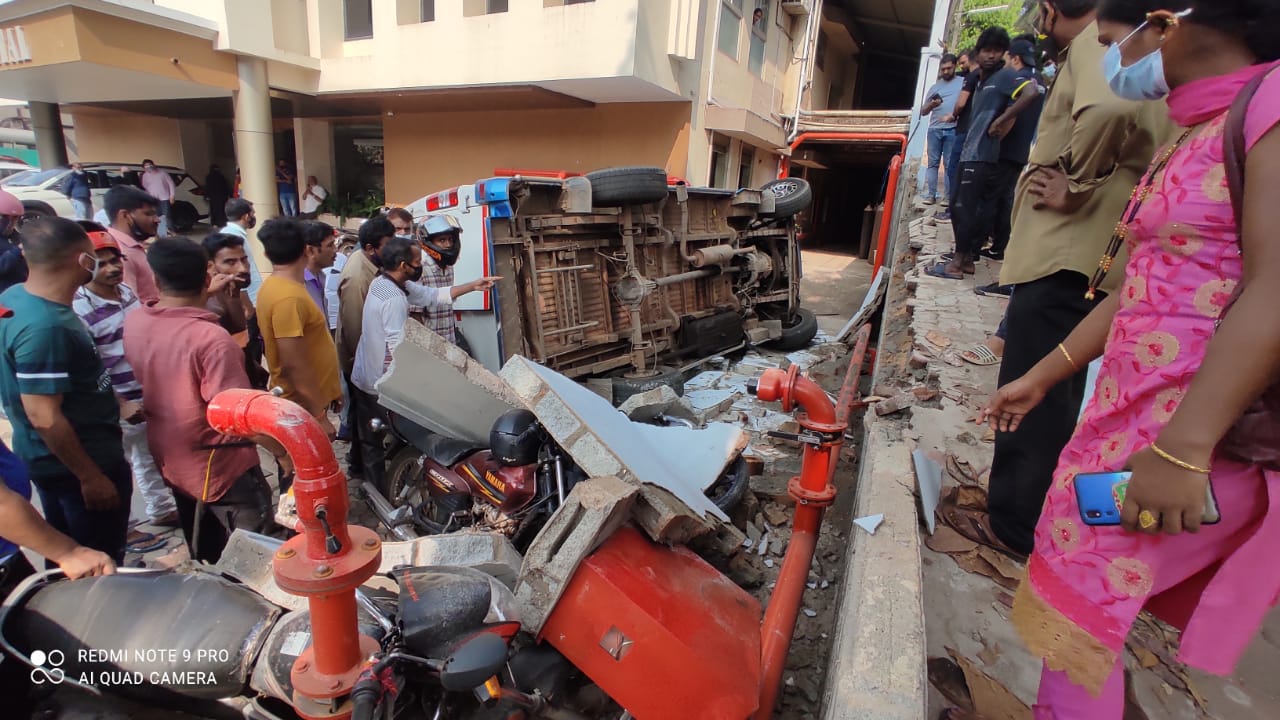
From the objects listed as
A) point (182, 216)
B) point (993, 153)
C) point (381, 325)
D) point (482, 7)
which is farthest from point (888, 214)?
point (182, 216)

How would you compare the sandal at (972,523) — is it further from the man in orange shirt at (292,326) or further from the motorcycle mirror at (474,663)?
the man in orange shirt at (292,326)

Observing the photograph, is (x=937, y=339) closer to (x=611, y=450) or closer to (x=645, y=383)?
(x=645, y=383)

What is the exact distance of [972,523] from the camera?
7.82ft

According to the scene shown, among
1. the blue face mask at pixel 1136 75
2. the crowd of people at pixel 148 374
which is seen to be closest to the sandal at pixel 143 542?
the crowd of people at pixel 148 374

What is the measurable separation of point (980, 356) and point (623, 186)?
3.39 meters

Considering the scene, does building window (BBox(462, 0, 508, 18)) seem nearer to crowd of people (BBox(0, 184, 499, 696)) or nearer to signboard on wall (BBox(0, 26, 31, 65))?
signboard on wall (BBox(0, 26, 31, 65))

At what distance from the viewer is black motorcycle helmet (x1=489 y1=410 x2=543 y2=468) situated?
2.58 meters

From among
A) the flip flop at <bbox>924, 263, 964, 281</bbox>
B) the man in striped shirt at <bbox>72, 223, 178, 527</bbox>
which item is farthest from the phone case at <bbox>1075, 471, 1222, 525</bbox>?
the flip flop at <bbox>924, 263, 964, 281</bbox>

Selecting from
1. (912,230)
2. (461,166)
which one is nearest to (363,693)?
(912,230)

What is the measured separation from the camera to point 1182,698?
174 cm

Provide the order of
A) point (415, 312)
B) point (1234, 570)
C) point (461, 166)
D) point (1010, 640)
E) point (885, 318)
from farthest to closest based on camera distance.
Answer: point (461, 166), point (885, 318), point (415, 312), point (1010, 640), point (1234, 570)

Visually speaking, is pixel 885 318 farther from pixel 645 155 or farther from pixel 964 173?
pixel 645 155

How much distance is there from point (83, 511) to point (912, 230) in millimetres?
8440

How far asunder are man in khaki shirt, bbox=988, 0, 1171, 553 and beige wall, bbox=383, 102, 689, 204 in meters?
9.58
